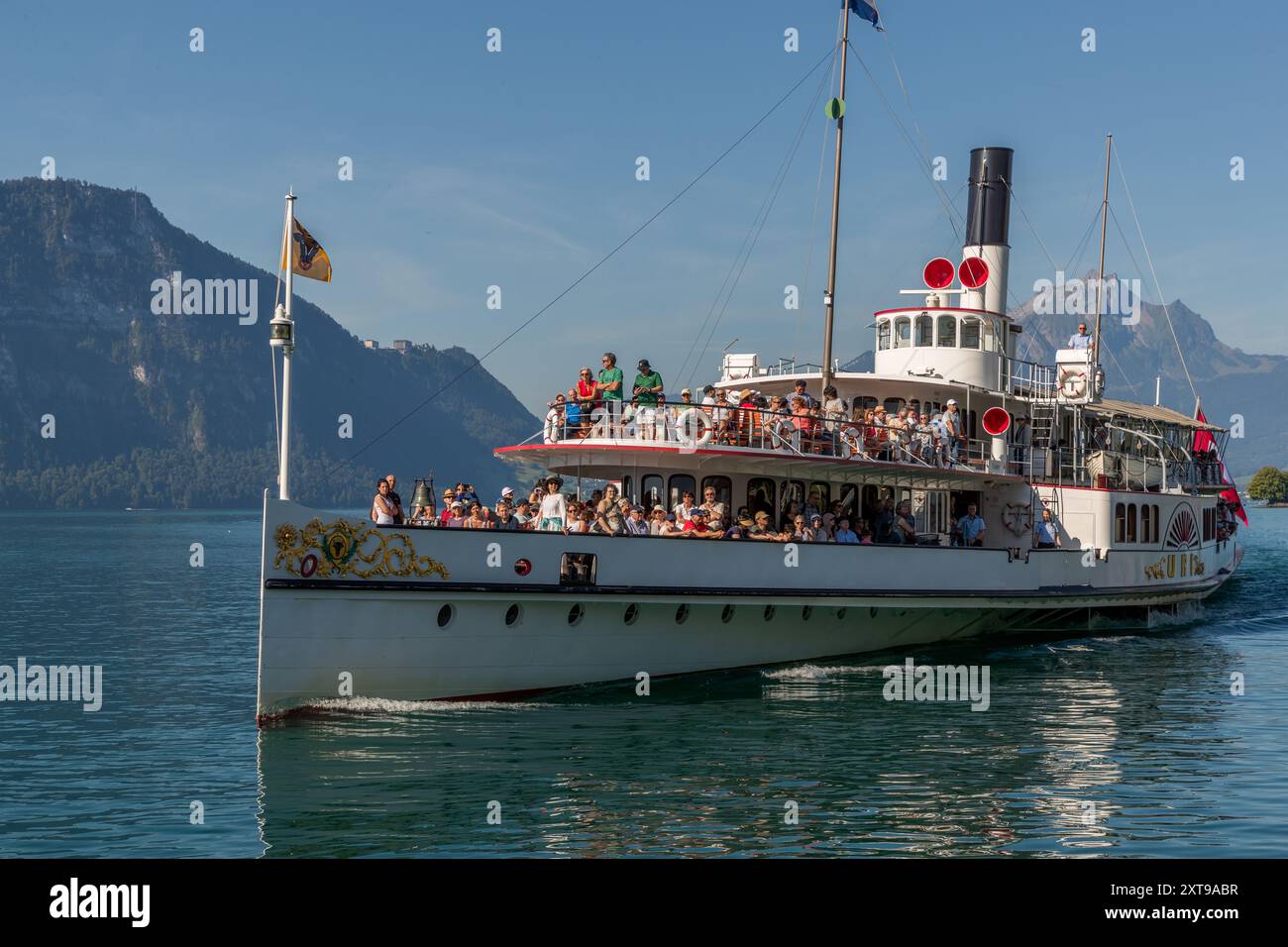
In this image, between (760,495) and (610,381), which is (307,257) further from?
(760,495)

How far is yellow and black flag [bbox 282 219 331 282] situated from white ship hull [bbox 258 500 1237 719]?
2.95 metres

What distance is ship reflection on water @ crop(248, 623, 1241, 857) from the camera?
1157 cm

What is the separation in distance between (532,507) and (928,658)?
26.8 ft

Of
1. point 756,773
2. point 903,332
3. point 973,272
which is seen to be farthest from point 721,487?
point 973,272

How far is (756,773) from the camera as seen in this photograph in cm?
1411

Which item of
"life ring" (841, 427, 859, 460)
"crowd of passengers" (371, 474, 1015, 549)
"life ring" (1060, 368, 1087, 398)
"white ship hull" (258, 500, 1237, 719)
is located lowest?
"white ship hull" (258, 500, 1237, 719)

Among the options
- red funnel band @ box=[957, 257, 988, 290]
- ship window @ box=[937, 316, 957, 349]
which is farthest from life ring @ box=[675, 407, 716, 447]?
red funnel band @ box=[957, 257, 988, 290]

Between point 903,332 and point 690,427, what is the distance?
32.4ft

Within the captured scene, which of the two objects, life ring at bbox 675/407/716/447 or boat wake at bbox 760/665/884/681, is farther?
boat wake at bbox 760/665/884/681

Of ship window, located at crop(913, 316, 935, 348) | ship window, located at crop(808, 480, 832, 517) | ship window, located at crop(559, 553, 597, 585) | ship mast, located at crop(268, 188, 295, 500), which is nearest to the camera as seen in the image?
ship mast, located at crop(268, 188, 295, 500)

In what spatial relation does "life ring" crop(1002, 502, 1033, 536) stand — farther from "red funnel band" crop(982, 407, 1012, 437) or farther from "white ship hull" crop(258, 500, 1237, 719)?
"red funnel band" crop(982, 407, 1012, 437)

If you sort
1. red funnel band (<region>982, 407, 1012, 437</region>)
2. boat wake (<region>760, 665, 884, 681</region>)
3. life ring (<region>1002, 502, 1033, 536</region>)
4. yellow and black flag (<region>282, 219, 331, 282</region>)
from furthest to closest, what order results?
life ring (<region>1002, 502, 1033, 536</region>)
red funnel band (<region>982, 407, 1012, 437</region>)
boat wake (<region>760, 665, 884, 681</region>)
yellow and black flag (<region>282, 219, 331, 282</region>)
